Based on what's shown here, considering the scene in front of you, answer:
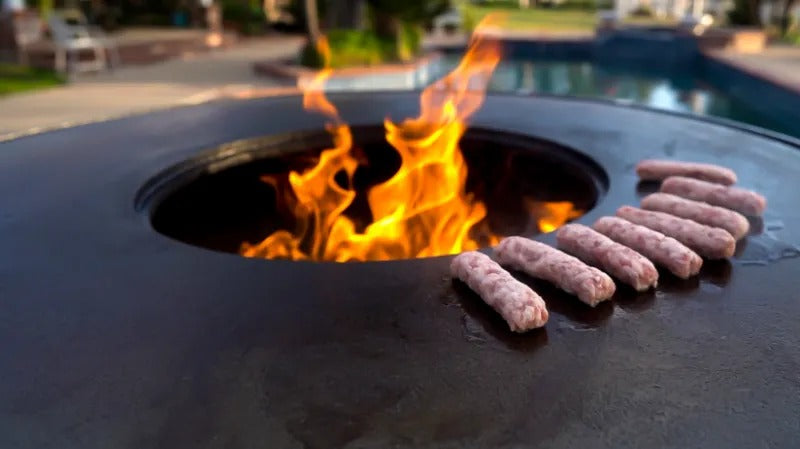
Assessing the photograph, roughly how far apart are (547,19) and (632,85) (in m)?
15.8

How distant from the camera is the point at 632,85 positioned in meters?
14.7

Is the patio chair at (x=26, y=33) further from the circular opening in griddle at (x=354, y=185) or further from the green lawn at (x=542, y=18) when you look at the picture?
the green lawn at (x=542, y=18)

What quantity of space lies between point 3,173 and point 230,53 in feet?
51.9

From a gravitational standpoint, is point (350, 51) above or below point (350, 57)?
above

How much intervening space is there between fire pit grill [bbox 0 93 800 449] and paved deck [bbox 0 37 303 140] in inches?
223

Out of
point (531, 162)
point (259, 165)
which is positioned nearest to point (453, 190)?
point (531, 162)

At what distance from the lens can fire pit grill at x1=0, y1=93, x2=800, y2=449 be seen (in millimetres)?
1422

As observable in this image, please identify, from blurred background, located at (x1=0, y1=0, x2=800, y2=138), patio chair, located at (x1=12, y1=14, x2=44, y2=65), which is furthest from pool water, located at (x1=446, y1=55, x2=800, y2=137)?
patio chair, located at (x1=12, y1=14, x2=44, y2=65)

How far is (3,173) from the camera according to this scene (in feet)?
10.5

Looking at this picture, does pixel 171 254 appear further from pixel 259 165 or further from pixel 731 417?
pixel 731 417

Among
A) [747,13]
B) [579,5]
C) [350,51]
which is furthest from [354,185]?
[579,5]

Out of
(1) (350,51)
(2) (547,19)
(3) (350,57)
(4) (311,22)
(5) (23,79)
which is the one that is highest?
(4) (311,22)

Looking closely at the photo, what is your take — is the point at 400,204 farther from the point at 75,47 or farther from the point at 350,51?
the point at 75,47

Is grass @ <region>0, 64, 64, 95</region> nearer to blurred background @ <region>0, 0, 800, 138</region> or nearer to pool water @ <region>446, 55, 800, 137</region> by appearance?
blurred background @ <region>0, 0, 800, 138</region>
